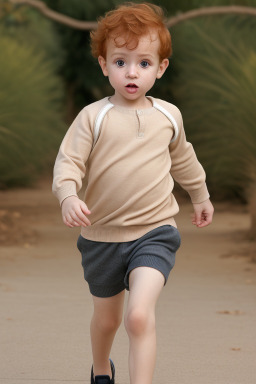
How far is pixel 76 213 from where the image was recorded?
3.23 meters

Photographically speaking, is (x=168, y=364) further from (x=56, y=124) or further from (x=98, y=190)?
(x=56, y=124)

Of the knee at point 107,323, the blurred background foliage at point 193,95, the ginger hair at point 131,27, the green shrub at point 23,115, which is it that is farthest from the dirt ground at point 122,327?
the ginger hair at point 131,27

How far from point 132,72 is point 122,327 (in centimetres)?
208

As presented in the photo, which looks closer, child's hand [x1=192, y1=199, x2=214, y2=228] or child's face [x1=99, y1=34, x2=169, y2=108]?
child's face [x1=99, y1=34, x2=169, y2=108]

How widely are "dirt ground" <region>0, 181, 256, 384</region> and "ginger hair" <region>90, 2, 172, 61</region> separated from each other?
1.44 meters

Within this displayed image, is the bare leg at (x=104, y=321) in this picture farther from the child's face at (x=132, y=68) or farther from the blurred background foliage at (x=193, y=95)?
the blurred background foliage at (x=193, y=95)

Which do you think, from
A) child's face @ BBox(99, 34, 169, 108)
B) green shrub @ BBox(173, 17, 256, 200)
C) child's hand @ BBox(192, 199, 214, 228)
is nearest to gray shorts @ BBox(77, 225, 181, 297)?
child's hand @ BBox(192, 199, 214, 228)

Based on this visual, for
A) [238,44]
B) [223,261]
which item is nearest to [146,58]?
[223,261]

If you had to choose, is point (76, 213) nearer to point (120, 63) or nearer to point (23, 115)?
point (120, 63)

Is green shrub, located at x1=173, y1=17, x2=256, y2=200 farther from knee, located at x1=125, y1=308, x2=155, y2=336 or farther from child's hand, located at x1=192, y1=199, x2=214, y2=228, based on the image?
knee, located at x1=125, y1=308, x2=155, y2=336

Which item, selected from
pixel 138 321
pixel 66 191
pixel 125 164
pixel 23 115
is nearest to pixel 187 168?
pixel 125 164

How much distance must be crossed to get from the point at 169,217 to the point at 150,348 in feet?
1.71

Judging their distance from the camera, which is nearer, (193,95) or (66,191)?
(66,191)

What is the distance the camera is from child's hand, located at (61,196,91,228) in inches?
126
